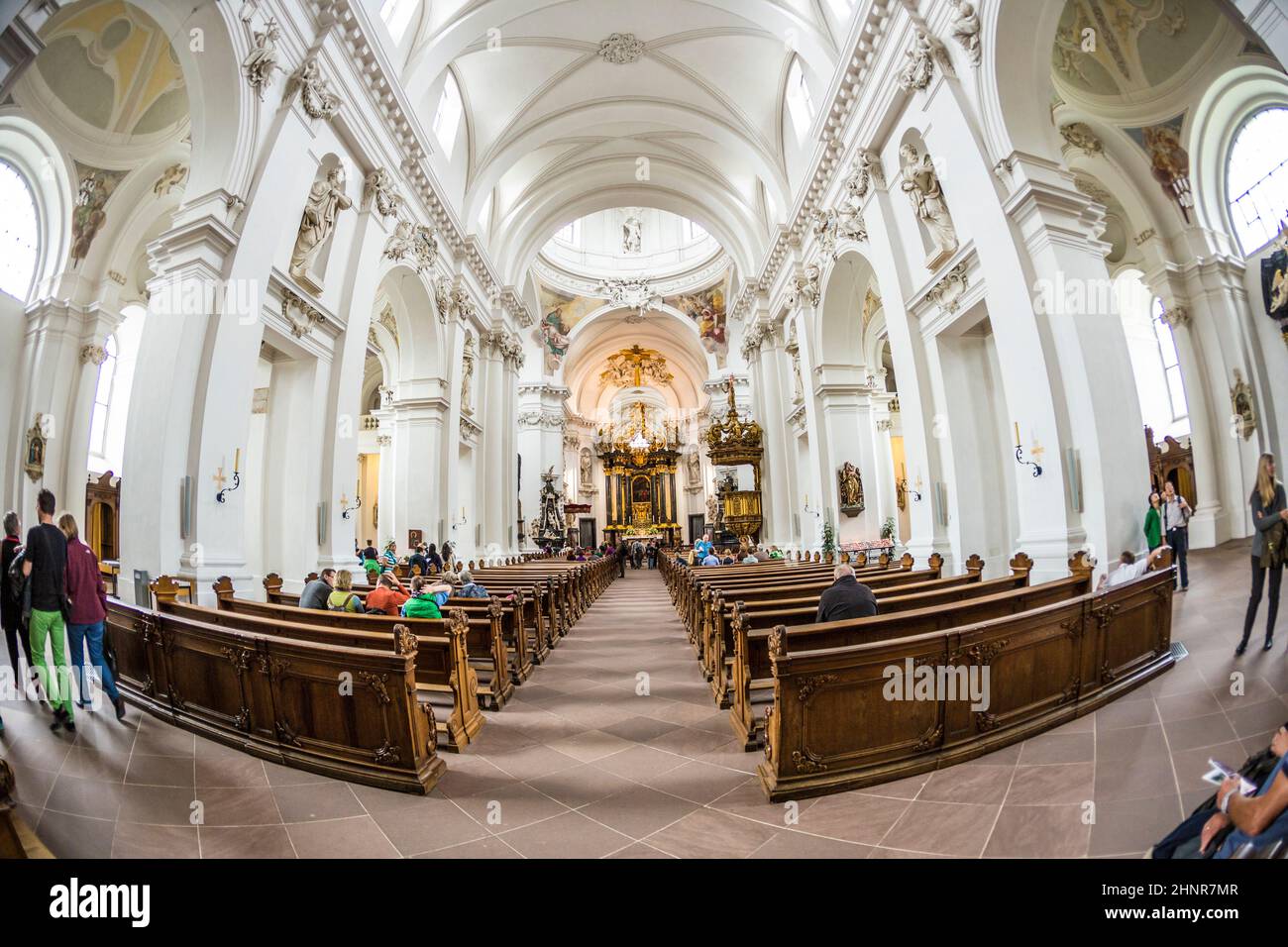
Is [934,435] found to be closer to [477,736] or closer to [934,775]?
[934,775]

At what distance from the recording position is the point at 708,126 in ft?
49.0

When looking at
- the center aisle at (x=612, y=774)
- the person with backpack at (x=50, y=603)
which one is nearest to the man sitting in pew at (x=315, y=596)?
the person with backpack at (x=50, y=603)

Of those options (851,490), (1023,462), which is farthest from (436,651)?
(851,490)

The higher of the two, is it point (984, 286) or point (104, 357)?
point (104, 357)

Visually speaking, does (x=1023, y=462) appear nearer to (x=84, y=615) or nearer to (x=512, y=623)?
(x=512, y=623)

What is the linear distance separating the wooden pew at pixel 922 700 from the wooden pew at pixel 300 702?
190cm

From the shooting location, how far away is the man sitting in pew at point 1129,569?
416 centimetres

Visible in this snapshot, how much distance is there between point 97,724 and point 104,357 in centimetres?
1053

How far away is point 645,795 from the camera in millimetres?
2855

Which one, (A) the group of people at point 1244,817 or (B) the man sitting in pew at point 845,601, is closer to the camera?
(A) the group of people at point 1244,817

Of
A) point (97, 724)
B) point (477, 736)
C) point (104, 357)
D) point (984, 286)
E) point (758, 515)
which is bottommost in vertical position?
point (477, 736)

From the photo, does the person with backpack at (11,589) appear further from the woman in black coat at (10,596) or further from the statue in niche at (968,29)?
the statue in niche at (968,29)

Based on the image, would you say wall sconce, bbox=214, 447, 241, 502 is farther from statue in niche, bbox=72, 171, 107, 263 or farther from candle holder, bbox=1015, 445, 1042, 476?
candle holder, bbox=1015, 445, 1042, 476
